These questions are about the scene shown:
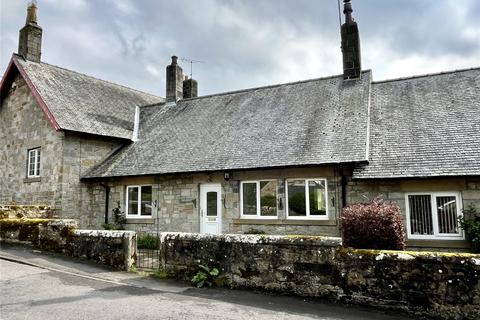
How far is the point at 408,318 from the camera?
18.7ft

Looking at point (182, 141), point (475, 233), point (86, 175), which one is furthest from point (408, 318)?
point (86, 175)

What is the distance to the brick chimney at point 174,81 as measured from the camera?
19833 mm

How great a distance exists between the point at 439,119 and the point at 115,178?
12430mm

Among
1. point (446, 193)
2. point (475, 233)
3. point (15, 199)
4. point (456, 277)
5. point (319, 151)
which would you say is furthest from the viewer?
point (15, 199)

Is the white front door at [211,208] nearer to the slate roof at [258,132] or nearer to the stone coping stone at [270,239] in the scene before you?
the slate roof at [258,132]

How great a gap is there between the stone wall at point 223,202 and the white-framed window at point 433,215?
6.78 feet

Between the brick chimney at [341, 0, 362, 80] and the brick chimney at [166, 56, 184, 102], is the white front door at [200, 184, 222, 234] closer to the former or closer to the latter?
the brick chimney at [341, 0, 362, 80]

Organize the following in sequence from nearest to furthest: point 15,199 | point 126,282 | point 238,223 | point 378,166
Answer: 1. point 126,282
2. point 378,166
3. point 238,223
4. point 15,199

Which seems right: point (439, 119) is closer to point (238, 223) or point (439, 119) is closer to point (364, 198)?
point (364, 198)

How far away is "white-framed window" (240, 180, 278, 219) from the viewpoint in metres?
12.1

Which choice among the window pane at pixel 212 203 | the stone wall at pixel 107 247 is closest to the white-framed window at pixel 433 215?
the window pane at pixel 212 203

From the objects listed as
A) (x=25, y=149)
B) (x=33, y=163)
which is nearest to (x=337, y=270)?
(x=33, y=163)

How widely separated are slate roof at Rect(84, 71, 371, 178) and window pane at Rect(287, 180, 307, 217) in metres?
0.84

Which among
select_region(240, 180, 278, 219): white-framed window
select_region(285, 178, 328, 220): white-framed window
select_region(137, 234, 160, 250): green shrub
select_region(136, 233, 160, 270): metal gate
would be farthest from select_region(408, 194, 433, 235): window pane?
select_region(137, 234, 160, 250): green shrub
